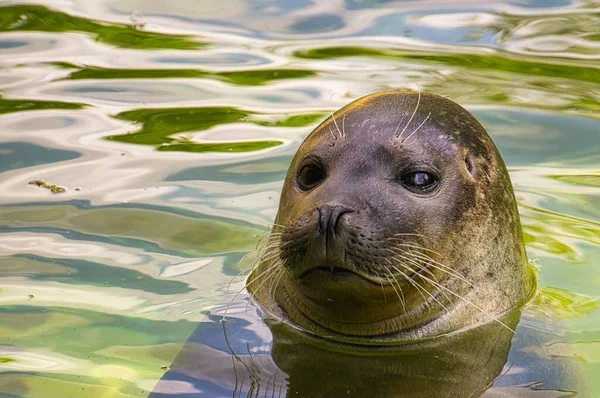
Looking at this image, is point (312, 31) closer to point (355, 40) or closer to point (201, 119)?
point (355, 40)

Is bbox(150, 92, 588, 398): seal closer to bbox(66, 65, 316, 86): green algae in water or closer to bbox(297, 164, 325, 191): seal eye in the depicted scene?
bbox(297, 164, 325, 191): seal eye

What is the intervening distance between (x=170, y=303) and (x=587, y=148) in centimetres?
344

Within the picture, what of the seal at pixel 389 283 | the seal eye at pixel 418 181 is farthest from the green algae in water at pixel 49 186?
the seal eye at pixel 418 181

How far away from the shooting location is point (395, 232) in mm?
5164

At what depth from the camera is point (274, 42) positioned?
1071 centimetres

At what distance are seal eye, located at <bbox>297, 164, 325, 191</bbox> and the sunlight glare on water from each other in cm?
92

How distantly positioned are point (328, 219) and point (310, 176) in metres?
0.72

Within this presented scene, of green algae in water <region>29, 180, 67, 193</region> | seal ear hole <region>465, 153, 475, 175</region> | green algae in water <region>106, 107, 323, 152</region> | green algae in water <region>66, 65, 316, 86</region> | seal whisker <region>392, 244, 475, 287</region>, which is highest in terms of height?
seal ear hole <region>465, 153, 475, 175</region>

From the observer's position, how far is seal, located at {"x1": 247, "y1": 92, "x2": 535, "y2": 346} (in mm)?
5039

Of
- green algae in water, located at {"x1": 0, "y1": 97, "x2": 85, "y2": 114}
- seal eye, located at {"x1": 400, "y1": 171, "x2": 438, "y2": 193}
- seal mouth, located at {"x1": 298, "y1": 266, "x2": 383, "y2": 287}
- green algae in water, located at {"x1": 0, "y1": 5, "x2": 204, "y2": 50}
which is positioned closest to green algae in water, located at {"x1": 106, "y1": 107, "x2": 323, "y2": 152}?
green algae in water, located at {"x1": 0, "y1": 97, "x2": 85, "y2": 114}

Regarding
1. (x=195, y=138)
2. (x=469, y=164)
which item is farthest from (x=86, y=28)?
(x=469, y=164)

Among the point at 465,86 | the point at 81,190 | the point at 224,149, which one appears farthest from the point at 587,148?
the point at 81,190

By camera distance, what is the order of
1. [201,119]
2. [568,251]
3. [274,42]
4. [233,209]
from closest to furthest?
[568,251], [233,209], [201,119], [274,42]

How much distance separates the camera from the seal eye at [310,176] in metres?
5.54
